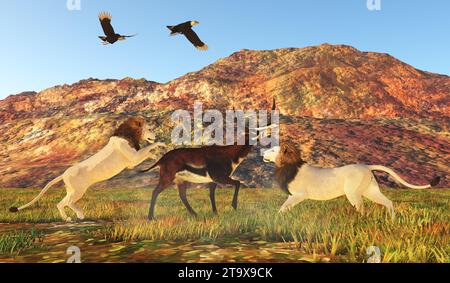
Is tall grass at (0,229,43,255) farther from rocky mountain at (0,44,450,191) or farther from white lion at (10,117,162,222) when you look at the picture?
rocky mountain at (0,44,450,191)

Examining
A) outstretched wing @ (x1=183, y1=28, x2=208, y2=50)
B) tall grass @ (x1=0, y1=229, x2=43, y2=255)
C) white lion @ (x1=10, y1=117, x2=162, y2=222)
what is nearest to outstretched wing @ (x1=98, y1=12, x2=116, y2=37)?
outstretched wing @ (x1=183, y1=28, x2=208, y2=50)

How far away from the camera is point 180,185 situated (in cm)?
825

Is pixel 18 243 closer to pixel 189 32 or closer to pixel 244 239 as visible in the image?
pixel 244 239

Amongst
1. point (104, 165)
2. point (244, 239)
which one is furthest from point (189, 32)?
point (244, 239)

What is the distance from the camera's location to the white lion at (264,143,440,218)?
7.30m

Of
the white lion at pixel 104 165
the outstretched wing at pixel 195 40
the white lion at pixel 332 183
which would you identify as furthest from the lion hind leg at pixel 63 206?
the outstretched wing at pixel 195 40

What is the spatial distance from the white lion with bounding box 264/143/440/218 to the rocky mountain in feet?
32.9

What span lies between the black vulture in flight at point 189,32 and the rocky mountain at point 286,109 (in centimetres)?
696

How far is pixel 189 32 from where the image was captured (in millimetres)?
12391

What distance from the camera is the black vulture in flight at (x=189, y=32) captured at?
11742mm

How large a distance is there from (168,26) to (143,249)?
7498 mm

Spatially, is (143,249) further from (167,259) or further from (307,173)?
(307,173)

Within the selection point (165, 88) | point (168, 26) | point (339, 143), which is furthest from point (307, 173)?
point (165, 88)

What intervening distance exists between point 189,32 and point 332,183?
7.11 meters
